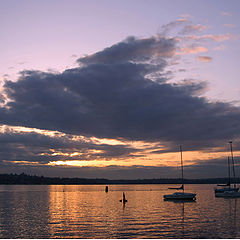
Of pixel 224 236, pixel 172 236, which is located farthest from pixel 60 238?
pixel 224 236

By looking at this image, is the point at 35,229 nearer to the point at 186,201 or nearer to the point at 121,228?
the point at 121,228

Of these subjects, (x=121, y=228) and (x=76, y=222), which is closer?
(x=121, y=228)

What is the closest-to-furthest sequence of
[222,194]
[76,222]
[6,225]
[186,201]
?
[6,225] → [76,222] → [186,201] → [222,194]

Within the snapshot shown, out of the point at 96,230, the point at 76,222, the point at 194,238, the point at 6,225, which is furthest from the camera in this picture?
the point at 76,222

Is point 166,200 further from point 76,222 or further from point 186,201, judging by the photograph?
point 76,222

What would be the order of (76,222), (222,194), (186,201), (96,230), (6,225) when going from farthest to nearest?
(222,194) < (186,201) < (76,222) < (6,225) < (96,230)

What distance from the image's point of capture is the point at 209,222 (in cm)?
5294

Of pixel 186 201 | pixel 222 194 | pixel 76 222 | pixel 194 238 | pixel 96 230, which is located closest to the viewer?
pixel 194 238

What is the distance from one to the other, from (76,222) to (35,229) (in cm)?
911

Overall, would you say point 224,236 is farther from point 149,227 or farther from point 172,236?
point 149,227

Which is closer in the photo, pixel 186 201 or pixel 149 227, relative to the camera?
pixel 149 227

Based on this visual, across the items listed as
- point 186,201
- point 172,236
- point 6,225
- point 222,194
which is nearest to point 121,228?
point 172,236

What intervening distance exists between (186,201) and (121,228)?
213 ft

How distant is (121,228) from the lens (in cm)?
4794
